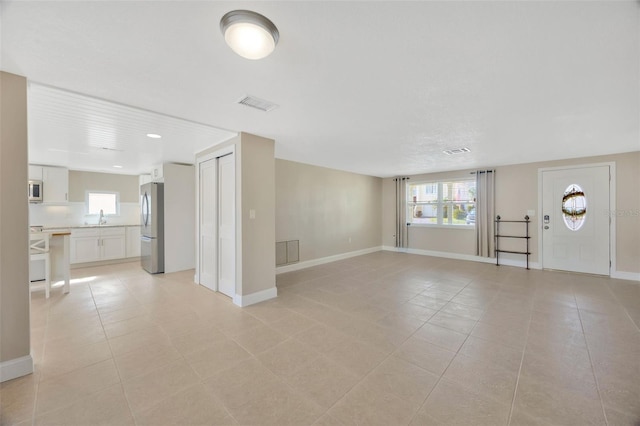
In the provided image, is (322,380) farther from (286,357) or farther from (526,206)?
(526,206)

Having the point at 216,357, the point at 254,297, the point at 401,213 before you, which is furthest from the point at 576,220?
the point at 216,357

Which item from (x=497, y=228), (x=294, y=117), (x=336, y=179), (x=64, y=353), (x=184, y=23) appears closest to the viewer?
(x=184, y=23)

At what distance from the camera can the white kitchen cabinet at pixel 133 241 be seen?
6.44 m

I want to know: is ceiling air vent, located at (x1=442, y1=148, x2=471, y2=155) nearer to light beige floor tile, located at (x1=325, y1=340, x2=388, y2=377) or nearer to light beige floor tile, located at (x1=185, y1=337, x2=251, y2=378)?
light beige floor tile, located at (x1=325, y1=340, x2=388, y2=377)

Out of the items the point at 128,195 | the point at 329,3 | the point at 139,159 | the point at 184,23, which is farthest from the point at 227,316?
the point at 128,195

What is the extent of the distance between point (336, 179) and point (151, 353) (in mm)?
5283

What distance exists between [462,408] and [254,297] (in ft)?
8.87

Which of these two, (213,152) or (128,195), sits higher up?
(213,152)

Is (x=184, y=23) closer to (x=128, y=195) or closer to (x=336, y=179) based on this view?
(x=336, y=179)

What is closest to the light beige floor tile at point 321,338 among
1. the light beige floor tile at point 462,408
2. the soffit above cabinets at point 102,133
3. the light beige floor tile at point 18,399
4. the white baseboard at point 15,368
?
the light beige floor tile at point 462,408

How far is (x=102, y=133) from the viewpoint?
3434 mm

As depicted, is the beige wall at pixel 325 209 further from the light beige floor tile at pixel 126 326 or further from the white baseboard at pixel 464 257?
the light beige floor tile at pixel 126 326

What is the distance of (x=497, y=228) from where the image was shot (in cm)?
610

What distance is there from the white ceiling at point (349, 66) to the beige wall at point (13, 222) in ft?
0.82
